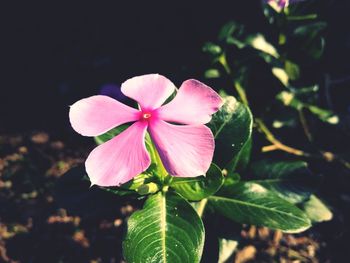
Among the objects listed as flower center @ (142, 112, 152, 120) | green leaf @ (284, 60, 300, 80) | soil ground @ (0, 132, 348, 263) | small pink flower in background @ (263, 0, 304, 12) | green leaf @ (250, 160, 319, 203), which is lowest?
soil ground @ (0, 132, 348, 263)

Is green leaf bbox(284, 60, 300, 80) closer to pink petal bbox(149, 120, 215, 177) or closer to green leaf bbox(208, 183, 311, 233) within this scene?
green leaf bbox(208, 183, 311, 233)

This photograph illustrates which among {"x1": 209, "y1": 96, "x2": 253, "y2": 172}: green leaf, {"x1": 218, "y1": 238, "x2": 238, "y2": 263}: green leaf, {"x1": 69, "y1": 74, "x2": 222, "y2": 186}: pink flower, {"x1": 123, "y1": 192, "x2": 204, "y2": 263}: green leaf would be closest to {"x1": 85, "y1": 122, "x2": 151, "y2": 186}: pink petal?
{"x1": 69, "y1": 74, "x2": 222, "y2": 186}: pink flower

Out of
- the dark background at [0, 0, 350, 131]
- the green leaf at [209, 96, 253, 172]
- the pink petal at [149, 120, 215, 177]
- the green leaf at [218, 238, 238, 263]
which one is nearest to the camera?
the pink petal at [149, 120, 215, 177]

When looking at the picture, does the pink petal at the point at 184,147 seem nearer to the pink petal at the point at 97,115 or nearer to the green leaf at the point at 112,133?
the pink petal at the point at 97,115

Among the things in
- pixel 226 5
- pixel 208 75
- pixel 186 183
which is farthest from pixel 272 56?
pixel 186 183

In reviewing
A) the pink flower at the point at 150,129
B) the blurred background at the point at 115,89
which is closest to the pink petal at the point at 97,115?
the pink flower at the point at 150,129

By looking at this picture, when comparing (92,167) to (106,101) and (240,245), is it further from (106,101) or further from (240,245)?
(240,245)

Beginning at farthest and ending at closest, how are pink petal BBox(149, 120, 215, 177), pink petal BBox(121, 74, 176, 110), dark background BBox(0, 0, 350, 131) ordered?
dark background BBox(0, 0, 350, 131) < pink petal BBox(121, 74, 176, 110) < pink petal BBox(149, 120, 215, 177)
